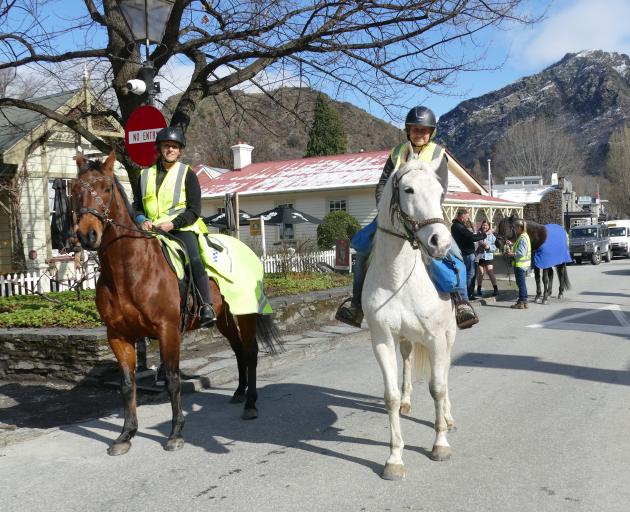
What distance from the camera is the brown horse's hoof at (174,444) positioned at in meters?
5.21

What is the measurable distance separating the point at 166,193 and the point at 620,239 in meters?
37.0

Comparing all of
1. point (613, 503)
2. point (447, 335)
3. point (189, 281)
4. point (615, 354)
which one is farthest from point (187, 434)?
point (615, 354)

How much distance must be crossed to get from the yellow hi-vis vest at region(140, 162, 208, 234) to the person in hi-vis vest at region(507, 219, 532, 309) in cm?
1030

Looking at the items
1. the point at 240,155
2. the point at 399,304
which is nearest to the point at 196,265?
the point at 399,304

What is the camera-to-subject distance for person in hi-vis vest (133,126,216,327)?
18.9 feet

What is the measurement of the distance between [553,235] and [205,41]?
9947 mm

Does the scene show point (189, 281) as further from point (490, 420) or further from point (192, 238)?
point (490, 420)

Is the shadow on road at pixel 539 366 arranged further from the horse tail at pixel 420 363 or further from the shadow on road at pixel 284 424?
the horse tail at pixel 420 363

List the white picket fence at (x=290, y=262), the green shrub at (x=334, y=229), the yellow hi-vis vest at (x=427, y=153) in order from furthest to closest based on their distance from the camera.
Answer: the green shrub at (x=334, y=229)
the white picket fence at (x=290, y=262)
the yellow hi-vis vest at (x=427, y=153)

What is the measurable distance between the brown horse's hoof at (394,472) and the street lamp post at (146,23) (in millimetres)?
5840

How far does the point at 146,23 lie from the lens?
775cm

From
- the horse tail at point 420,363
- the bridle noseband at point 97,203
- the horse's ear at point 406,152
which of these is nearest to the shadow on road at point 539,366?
the horse tail at point 420,363

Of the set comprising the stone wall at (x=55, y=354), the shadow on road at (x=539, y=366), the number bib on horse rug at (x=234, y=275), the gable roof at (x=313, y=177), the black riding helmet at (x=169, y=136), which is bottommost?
the shadow on road at (x=539, y=366)

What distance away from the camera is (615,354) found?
342 inches
